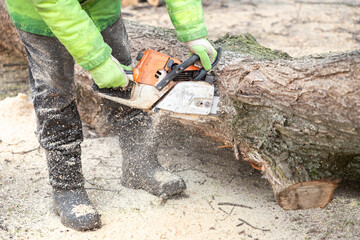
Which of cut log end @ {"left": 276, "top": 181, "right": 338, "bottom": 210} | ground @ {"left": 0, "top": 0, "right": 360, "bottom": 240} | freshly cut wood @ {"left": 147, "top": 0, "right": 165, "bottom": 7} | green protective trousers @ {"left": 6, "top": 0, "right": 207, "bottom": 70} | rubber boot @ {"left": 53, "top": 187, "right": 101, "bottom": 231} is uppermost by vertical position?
green protective trousers @ {"left": 6, "top": 0, "right": 207, "bottom": 70}

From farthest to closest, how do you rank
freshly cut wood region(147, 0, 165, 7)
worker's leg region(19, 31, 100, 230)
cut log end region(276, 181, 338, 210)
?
freshly cut wood region(147, 0, 165, 7), worker's leg region(19, 31, 100, 230), cut log end region(276, 181, 338, 210)

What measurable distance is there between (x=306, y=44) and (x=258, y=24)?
39.6 inches

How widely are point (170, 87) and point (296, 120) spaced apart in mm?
683

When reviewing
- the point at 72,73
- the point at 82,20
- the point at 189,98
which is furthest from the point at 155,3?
the point at 82,20

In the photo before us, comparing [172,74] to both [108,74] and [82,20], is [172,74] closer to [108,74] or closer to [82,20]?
[108,74]

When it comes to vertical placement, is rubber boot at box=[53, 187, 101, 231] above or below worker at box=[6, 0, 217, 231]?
below

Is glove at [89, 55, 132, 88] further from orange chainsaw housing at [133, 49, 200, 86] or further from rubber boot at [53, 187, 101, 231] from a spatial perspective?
rubber boot at [53, 187, 101, 231]

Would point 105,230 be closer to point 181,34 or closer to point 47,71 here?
point 47,71

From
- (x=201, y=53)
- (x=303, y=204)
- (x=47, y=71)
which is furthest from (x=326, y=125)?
(x=47, y=71)

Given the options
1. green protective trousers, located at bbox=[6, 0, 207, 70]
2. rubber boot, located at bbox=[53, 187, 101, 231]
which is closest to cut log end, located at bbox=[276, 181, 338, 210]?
green protective trousers, located at bbox=[6, 0, 207, 70]

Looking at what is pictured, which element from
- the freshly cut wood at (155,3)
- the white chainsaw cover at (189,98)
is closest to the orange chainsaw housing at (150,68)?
the white chainsaw cover at (189,98)

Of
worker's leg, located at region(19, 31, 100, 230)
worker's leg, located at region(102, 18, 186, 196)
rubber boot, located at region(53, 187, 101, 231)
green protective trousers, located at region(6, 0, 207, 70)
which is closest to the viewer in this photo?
green protective trousers, located at region(6, 0, 207, 70)

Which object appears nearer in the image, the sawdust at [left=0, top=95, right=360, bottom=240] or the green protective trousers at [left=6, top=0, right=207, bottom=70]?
the green protective trousers at [left=6, top=0, right=207, bottom=70]

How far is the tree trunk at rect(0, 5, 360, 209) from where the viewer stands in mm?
1868
